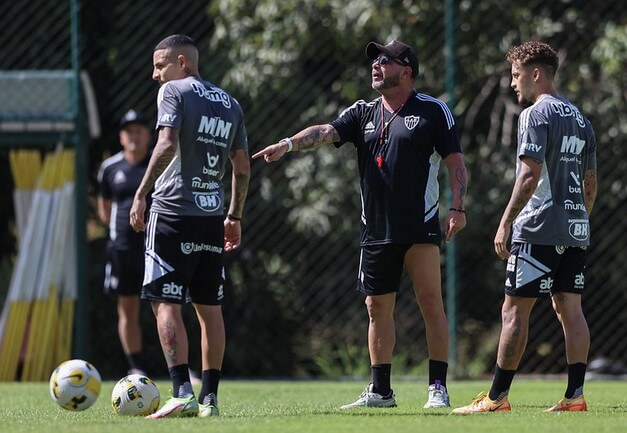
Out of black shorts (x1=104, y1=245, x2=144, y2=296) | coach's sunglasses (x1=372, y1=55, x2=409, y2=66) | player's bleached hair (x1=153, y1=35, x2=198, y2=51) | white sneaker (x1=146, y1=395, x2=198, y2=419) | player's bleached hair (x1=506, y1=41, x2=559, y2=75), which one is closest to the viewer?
white sneaker (x1=146, y1=395, x2=198, y2=419)

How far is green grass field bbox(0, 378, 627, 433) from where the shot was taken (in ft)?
17.5

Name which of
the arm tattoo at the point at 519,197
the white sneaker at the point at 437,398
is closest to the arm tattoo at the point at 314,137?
the arm tattoo at the point at 519,197

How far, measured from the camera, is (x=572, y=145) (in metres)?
6.37

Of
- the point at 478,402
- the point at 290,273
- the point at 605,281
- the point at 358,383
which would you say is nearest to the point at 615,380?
the point at 605,281

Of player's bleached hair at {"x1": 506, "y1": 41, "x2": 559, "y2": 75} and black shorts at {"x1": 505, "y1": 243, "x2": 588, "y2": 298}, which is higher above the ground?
player's bleached hair at {"x1": 506, "y1": 41, "x2": 559, "y2": 75}

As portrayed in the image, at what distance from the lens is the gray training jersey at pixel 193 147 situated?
6.29 metres

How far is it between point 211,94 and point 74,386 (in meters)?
1.72

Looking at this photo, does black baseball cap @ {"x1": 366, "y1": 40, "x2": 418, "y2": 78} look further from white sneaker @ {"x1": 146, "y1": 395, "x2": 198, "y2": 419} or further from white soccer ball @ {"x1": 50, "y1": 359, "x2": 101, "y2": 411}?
white soccer ball @ {"x1": 50, "y1": 359, "x2": 101, "y2": 411}

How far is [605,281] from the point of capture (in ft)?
36.1

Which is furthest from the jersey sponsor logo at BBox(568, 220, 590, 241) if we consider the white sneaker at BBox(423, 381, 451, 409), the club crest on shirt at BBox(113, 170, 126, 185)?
the club crest on shirt at BBox(113, 170, 126, 185)

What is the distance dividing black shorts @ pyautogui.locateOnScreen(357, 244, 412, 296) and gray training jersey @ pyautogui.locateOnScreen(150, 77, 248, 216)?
0.95 m

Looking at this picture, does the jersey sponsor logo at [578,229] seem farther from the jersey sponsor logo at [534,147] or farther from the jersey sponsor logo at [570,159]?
the jersey sponsor logo at [534,147]

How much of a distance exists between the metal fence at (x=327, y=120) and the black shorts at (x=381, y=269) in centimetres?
384

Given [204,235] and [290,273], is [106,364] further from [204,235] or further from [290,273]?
[204,235]
